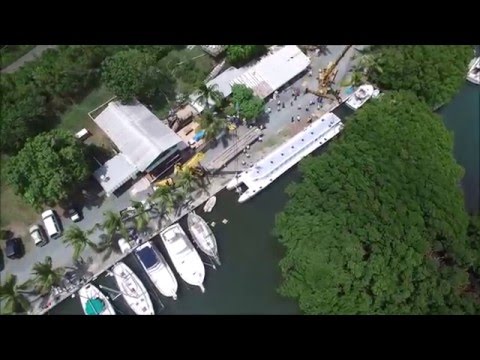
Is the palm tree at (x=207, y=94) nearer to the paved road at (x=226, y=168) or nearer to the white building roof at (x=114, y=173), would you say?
the paved road at (x=226, y=168)

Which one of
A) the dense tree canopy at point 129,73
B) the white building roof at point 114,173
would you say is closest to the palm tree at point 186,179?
the white building roof at point 114,173

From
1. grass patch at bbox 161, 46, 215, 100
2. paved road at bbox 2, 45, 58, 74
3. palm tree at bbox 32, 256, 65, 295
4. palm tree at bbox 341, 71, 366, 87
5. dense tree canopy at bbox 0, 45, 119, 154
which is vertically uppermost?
paved road at bbox 2, 45, 58, 74

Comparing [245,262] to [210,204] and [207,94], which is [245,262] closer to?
[210,204]

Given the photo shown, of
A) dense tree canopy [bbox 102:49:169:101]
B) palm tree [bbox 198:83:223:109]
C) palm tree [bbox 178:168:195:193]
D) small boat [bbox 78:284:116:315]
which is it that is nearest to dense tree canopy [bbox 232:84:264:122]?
palm tree [bbox 198:83:223:109]

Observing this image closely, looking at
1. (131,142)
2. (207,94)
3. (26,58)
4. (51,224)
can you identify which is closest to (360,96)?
(207,94)

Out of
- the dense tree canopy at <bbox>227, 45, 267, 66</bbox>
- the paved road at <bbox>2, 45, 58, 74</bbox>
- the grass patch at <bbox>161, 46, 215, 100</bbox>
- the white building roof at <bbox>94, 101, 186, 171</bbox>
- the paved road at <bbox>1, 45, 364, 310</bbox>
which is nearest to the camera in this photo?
the paved road at <bbox>1, 45, 364, 310</bbox>

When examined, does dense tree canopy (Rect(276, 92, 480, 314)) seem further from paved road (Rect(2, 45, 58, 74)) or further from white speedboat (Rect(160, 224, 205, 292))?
paved road (Rect(2, 45, 58, 74))
